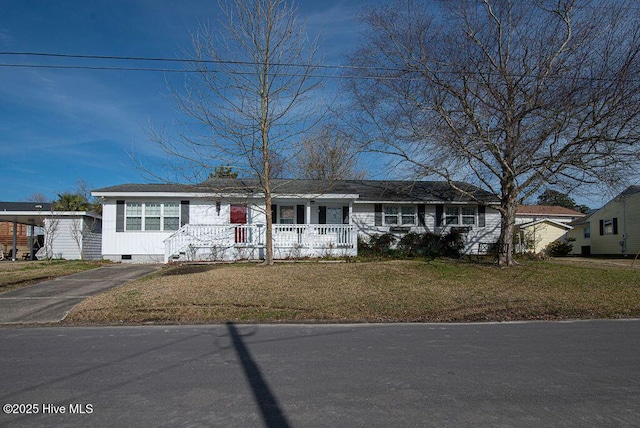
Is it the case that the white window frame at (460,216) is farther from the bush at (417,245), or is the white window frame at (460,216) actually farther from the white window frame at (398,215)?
the white window frame at (398,215)

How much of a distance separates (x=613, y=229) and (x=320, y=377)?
1288 inches

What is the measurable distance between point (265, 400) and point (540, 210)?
5454 cm

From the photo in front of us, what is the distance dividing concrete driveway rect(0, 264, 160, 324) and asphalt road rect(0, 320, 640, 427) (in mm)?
1360

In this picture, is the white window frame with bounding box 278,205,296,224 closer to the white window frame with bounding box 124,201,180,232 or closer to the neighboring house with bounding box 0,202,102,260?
the white window frame with bounding box 124,201,180,232

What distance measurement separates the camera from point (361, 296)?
1179 centimetres

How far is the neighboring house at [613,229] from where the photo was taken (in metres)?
29.2

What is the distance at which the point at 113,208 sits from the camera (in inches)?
817

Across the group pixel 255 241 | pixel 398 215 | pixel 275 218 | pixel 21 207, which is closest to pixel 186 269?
pixel 255 241

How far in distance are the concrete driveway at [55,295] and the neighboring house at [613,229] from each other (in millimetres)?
25976

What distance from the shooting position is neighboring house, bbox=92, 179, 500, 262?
1922cm

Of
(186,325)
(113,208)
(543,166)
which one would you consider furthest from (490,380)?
(113,208)

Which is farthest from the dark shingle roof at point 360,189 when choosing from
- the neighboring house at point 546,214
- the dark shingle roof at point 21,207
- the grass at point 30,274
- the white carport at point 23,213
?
the neighboring house at point 546,214

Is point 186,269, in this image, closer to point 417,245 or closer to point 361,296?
point 361,296

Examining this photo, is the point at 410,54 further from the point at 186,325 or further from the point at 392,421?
the point at 392,421
